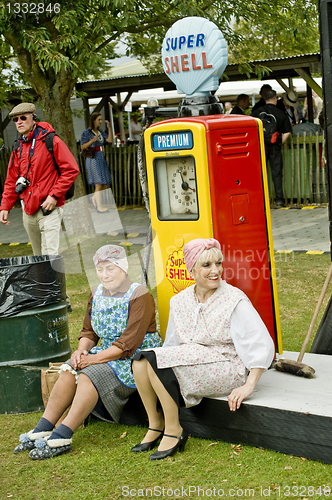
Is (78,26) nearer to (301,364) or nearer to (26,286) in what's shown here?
(26,286)

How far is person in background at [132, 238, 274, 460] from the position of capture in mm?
3385

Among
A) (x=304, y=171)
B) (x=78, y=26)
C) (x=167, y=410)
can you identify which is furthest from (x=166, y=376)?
(x=304, y=171)

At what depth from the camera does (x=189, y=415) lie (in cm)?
367

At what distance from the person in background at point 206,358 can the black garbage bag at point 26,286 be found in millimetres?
1124

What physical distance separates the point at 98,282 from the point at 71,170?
2295mm

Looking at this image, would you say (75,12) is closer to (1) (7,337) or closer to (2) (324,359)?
(1) (7,337)

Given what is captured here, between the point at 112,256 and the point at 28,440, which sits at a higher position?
the point at 112,256

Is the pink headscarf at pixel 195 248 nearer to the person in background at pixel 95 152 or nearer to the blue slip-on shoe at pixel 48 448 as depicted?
the blue slip-on shoe at pixel 48 448

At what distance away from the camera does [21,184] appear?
19.9 ft

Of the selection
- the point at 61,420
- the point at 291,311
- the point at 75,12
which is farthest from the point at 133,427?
the point at 75,12

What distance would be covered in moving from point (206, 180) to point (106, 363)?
1274 mm

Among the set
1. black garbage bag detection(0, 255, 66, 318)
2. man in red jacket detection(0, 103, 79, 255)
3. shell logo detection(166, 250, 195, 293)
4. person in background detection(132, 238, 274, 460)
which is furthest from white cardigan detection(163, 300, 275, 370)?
man in red jacket detection(0, 103, 79, 255)

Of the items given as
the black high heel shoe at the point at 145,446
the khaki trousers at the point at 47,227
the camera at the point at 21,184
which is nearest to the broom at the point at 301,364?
the black high heel shoe at the point at 145,446

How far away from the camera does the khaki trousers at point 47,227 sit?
20.0 feet
